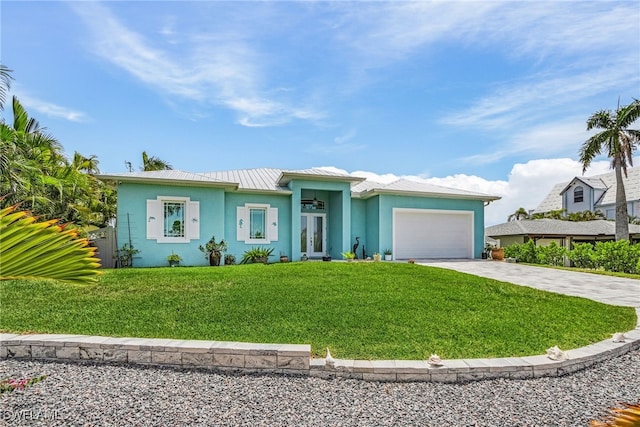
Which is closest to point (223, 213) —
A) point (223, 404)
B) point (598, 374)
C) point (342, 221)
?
point (342, 221)

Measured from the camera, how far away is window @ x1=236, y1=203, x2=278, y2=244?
616 inches

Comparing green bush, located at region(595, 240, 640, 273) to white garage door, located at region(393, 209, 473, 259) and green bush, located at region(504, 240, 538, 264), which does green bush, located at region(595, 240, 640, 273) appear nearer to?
green bush, located at region(504, 240, 538, 264)

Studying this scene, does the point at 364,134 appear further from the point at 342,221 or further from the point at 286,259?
the point at 286,259

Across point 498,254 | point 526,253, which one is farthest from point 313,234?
point 526,253

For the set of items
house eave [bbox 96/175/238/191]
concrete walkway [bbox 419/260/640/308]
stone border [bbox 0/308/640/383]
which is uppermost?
house eave [bbox 96/175/238/191]

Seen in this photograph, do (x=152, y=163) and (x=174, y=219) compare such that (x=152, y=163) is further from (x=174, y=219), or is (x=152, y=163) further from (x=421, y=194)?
(x=421, y=194)

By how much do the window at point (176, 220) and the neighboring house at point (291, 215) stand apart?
37 millimetres

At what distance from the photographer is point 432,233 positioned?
1822 cm

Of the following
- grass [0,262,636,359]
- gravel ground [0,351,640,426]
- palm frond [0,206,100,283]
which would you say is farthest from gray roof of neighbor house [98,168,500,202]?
palm frond [0,206,100,283]

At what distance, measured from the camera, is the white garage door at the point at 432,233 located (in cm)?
1764

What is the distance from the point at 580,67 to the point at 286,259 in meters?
11.9

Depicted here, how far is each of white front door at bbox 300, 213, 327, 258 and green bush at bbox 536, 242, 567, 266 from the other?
1154 centimetres

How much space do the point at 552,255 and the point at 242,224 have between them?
15715mm

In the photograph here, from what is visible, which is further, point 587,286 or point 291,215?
point 291,215
